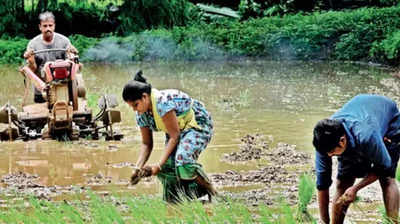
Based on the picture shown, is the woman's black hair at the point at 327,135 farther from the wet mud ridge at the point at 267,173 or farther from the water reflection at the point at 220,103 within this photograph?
the water reflection at the point at 220,103

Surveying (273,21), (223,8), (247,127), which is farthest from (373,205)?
(223,8)

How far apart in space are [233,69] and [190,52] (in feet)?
7.74

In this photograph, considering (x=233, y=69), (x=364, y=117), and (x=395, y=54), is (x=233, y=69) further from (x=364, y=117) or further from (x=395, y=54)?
(x=364, y=117)

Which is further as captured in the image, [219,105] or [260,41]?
[260,41]

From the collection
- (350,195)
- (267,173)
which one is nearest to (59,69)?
(267,173)

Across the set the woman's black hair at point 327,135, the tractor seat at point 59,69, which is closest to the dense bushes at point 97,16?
the tractor seat at point 59,69

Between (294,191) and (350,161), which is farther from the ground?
(350,161)

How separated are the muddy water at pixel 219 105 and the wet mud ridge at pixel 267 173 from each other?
171 mm

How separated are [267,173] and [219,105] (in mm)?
5137

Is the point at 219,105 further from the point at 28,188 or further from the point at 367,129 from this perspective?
the point at 367,129

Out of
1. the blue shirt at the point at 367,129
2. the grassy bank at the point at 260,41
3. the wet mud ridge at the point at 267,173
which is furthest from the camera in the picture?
the grassy bank at the point at 260,41

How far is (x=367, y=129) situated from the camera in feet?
16.1

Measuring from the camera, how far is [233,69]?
60.1ft

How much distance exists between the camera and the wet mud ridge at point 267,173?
7051mm
